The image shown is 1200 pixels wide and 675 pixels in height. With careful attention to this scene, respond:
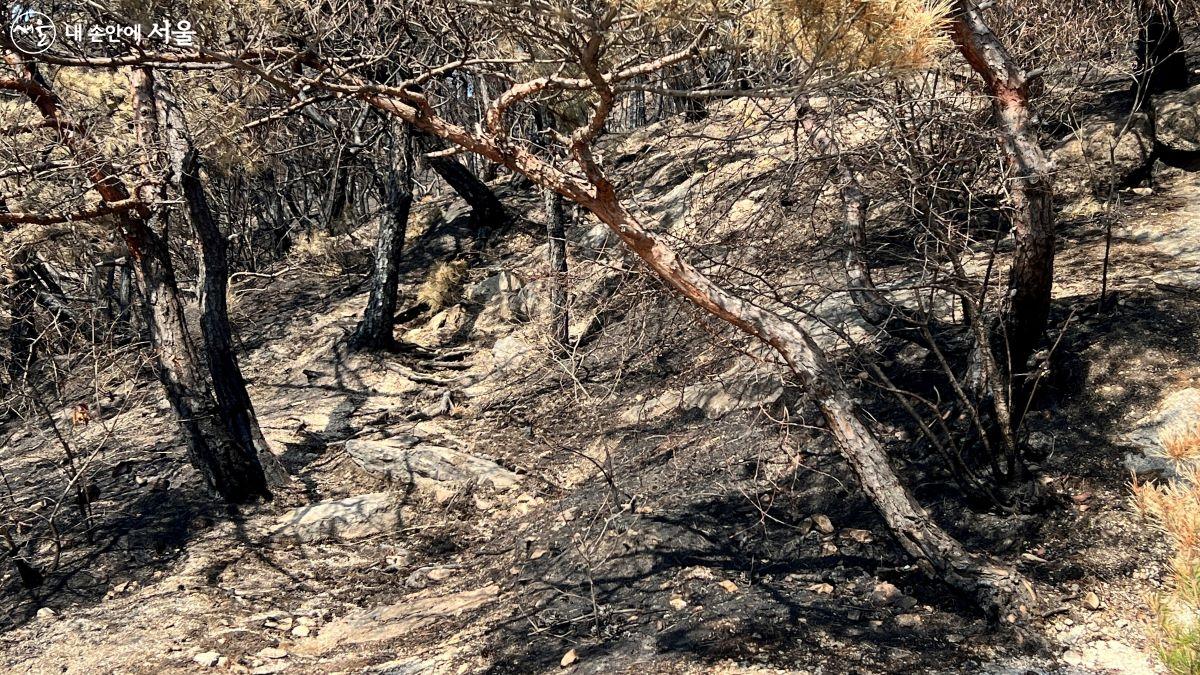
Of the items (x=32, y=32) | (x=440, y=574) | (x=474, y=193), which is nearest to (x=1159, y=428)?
(x=440, y=574)

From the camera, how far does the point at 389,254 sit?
9844 millimetres

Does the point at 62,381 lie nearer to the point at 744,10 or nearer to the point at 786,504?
the point at 786,504

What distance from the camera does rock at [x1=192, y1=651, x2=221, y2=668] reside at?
4.75m

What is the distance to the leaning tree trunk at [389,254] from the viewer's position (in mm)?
9570

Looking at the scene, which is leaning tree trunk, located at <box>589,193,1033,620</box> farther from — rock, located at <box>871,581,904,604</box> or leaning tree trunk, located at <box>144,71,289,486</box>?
leaning tree trunk, located at <box>144,71,289,486</box>

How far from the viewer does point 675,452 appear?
658cm

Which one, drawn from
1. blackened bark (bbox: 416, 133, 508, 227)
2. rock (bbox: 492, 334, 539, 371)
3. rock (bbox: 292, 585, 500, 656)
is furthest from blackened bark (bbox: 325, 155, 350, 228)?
rock (bbox: 292, 585, 500, 656)

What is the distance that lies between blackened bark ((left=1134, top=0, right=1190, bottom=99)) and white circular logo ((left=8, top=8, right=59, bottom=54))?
7.93m

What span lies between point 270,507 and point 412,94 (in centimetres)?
441

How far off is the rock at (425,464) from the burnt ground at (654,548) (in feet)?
0.49

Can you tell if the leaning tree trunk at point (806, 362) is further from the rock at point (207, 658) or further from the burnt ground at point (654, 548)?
the rock at point (207, 658)

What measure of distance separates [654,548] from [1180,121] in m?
6.49

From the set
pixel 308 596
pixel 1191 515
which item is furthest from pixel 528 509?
pixel 1191 515

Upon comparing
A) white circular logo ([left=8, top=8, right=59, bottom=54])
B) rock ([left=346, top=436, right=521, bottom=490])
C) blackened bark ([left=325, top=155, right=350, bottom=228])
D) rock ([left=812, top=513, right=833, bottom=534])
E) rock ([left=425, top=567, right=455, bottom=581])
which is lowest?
rock ([left=425, top=567, right=455, bottom=581])
